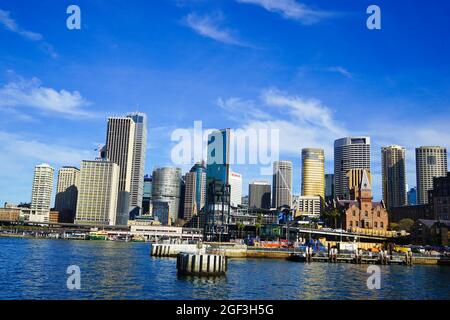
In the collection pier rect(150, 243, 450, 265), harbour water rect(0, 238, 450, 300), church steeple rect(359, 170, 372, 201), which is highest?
church steeple rect(359, 170, 372, 201)

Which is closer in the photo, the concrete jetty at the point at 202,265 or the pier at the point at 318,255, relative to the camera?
the concrete jetty at the point at 202,265

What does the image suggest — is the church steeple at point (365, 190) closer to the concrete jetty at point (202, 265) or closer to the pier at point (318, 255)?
the pier at point (318, 255)

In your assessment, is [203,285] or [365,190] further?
[365,190]

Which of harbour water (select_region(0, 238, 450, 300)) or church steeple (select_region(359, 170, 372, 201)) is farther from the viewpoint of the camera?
church steeple (select_region(359, 170, 372, 201))

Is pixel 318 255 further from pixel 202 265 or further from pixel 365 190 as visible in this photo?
pixel 365 190

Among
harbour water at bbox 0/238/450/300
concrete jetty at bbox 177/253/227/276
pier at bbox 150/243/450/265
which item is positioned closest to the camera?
harbour water at bbox 0/238/450/300

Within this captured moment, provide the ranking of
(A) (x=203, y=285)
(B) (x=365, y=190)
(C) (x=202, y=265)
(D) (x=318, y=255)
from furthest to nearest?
(B) (x=365, y=190) → (D) (x=318, y=255) → (C) (x=202, y=265) → (A) (x=203, y=285)

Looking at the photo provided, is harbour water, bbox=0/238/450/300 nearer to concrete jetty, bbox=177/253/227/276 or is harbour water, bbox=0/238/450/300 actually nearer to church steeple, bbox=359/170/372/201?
concrete jetty, bbox=177/253/227/276

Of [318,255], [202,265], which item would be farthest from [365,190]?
[202,265]

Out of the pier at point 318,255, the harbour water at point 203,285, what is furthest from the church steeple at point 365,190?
the harbour water at point 203,285

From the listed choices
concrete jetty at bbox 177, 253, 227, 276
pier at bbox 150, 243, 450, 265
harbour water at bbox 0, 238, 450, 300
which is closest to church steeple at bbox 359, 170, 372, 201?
pier at bbox 150, 243, 450, 265
